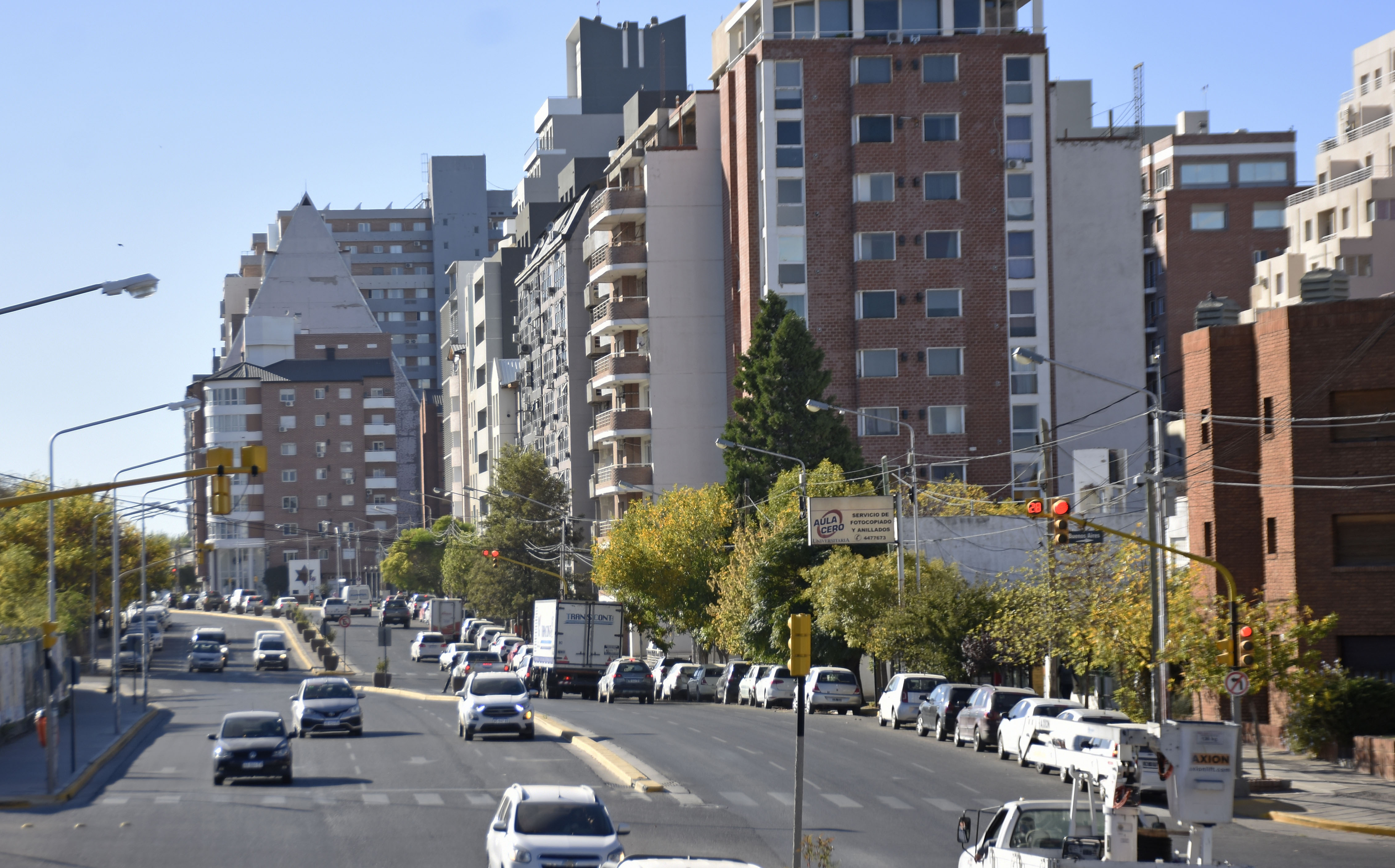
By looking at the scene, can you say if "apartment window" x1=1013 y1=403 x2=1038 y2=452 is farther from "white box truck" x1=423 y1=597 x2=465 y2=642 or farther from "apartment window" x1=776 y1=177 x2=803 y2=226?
"white box truck" x1=423 y1=597 x2=465 y2=642

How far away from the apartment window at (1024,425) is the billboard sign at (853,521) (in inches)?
1120

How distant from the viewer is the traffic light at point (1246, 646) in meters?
33.8

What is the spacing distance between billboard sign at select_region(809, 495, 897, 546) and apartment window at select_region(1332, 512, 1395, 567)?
1826 cm

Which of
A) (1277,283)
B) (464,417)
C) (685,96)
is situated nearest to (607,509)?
(685,96)

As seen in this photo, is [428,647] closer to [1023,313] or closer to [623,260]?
[623,260]

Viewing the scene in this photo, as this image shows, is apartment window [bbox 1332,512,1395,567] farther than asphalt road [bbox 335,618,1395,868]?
Yes

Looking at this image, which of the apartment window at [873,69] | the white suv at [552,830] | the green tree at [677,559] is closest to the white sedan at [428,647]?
the green tree at [677,559]

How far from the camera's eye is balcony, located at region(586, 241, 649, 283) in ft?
316

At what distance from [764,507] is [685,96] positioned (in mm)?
41385

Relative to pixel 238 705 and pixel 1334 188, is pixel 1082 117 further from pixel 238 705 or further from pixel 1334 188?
pixel 238 705

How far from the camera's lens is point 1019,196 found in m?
83.3

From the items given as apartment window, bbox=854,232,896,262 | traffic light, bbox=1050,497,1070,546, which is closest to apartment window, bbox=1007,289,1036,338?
apartment window, bbox=854,232,896,262

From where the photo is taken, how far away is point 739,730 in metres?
47.1

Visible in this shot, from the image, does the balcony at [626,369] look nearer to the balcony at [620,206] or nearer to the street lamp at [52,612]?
the balcony at [620,206]
